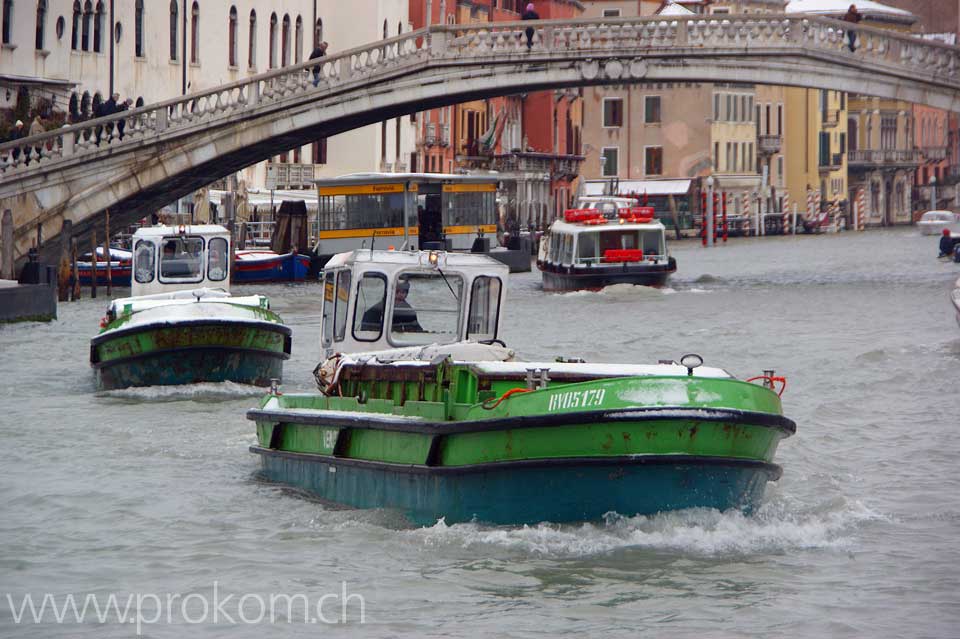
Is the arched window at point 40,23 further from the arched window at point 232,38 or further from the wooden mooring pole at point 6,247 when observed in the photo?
the arched window at point 232,38

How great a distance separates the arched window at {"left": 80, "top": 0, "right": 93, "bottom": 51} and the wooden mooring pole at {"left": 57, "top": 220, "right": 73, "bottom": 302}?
920 centimetres

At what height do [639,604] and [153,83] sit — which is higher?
[153,83]

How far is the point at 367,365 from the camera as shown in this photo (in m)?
14.6

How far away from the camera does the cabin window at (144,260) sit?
24875mm

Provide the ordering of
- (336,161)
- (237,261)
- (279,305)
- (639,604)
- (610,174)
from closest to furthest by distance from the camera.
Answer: (639,604) → (279,305) → (237,261) → (336,161) → (610,174)

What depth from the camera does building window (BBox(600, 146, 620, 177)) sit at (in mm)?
95938

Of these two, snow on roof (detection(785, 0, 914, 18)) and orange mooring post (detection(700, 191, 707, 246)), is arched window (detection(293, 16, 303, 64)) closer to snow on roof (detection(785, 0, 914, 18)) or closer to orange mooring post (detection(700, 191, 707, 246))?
orange mooring post (detection(700, 191, 707, 246))

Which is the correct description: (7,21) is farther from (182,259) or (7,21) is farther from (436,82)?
(182,259)

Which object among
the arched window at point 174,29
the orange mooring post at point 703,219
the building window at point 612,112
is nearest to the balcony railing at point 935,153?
the building window at point 612,112

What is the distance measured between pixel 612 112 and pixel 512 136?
43.1 ft

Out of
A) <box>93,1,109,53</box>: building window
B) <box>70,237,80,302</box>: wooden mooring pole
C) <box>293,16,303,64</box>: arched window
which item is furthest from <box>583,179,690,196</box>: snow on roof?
<box>70,237,80,302</box>: wooden mooring pole

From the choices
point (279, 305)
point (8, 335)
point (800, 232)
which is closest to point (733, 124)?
point (800, 232)

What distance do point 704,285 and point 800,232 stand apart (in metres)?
Answer: 57.9

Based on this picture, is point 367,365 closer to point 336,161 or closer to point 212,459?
→ point 212,459
